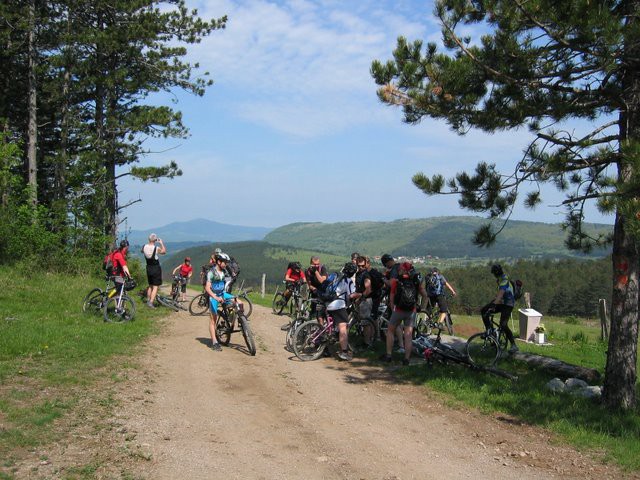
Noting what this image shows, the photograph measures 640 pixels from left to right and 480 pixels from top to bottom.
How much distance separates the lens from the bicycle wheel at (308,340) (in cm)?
1009

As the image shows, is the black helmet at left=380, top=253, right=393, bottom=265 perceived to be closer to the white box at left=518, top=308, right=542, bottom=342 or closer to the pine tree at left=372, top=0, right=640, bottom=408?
the pine tree at left=372, top=0, right=640, bottom=408

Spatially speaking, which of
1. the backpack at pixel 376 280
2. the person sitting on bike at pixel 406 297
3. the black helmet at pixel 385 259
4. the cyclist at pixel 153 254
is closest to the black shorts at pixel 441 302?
the backpack at pixel 376 280

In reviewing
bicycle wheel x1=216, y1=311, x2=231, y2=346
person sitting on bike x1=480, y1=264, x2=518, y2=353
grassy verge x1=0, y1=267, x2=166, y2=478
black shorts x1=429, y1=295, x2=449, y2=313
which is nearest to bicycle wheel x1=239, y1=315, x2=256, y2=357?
bicycle wheel x1=216, y1=311, x2=231, y2=346

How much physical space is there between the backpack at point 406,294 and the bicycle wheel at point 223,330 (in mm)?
3620

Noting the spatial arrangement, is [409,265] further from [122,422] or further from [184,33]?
[184,33]

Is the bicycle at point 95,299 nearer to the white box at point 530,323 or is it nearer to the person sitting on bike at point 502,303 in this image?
the person sitting on bike at point 502,303

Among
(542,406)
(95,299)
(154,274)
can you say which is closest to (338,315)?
(542,406)

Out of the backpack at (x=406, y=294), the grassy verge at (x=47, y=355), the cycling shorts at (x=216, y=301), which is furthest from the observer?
the cycling shorts at (x=216, y=301)

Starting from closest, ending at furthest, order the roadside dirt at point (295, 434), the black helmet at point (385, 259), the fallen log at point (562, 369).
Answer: the roadside dirt at point (295, 434), the fallen log at point (562, 369), the black helmet at point (385, 259)

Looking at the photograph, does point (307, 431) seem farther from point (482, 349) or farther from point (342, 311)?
point (482, 349)

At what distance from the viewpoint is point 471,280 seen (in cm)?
8225

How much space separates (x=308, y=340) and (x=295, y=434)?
390 cm

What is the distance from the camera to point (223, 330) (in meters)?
10.9

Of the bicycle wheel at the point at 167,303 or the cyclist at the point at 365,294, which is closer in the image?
the cyclist at the point at 365,294
